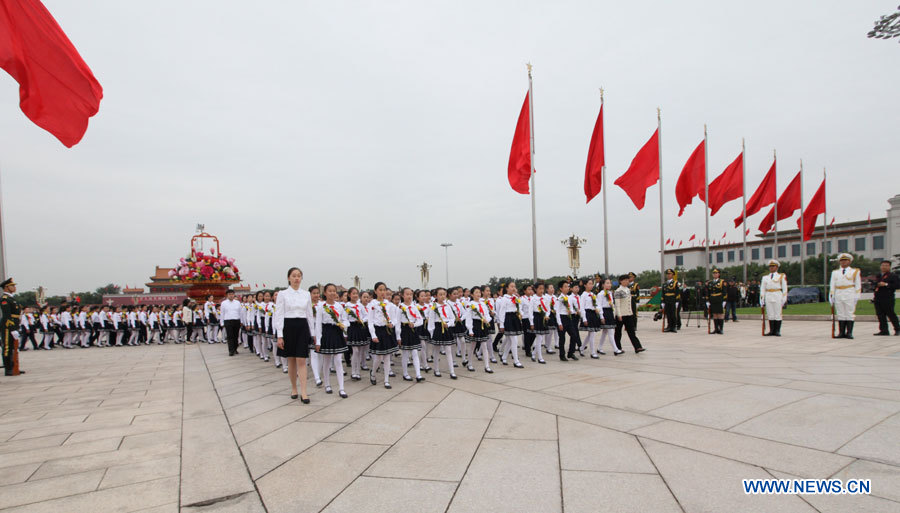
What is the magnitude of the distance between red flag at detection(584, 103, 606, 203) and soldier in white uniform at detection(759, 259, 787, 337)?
6.32 meters

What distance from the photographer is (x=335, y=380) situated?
888 cm

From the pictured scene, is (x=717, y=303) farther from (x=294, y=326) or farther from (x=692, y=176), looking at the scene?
(x=294, y=326)

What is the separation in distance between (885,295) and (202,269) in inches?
A: 961

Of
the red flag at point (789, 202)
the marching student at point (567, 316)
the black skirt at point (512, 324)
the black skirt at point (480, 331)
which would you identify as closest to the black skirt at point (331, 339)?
the black skirt at point (480, 331)

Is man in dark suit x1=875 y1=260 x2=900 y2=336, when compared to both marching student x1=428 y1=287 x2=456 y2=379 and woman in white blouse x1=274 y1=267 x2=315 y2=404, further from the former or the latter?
woman in white blouse x1=274 y1=267 x2=315 y2=404

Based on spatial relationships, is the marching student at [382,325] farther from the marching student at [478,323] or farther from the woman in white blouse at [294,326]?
the marching student at [478,323]

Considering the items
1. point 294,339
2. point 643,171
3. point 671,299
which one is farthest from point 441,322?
point 643,171

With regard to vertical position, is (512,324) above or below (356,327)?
below

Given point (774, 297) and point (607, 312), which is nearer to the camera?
point (607, 312)

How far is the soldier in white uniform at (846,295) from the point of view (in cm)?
1089

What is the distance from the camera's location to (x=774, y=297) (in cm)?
1222

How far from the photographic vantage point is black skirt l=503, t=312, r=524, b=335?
9703mm

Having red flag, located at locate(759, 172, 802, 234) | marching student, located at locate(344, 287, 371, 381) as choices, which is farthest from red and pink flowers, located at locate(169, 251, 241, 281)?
red flag, located at locate(759, 172, 802, 234)

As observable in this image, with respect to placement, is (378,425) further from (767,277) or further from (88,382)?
(767,277)
